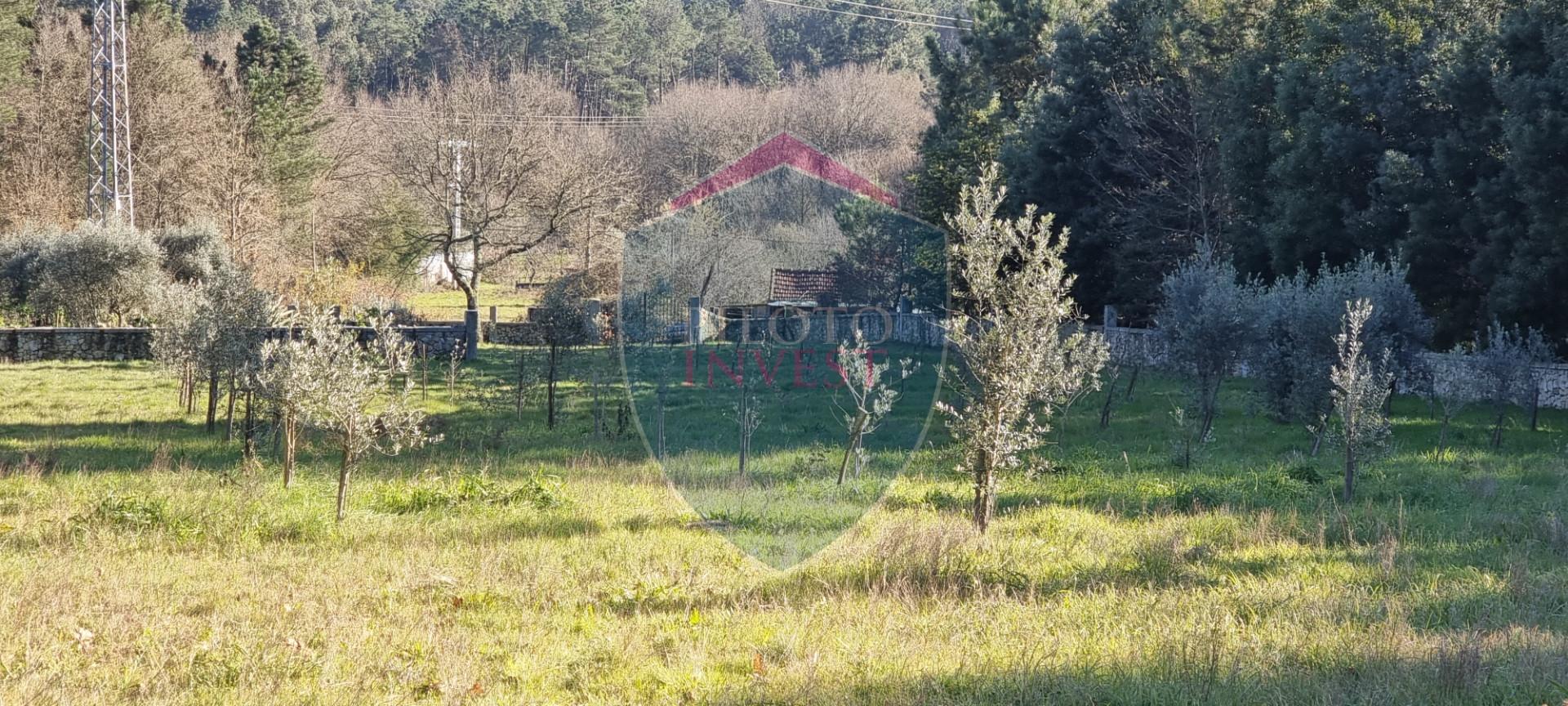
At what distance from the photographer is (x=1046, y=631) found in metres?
6.77

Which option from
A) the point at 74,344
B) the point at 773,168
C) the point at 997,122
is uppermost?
the point at 997,122

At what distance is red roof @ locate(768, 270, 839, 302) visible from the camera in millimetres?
10555

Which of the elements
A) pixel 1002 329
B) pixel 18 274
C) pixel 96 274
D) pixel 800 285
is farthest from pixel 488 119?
pixel 1002 329

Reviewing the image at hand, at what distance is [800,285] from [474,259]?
2684 cm

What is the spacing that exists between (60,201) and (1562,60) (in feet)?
136

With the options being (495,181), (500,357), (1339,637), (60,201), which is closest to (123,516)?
(1339,637)

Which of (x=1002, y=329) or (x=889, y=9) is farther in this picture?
(x=889, y=9)

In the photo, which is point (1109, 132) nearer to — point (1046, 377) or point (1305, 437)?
point (1305, 437)

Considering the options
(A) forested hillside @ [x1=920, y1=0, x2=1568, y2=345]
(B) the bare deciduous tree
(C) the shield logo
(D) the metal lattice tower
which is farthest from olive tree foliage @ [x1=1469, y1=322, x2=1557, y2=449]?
(D) the metal lattice tower

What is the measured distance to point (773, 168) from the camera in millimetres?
10406

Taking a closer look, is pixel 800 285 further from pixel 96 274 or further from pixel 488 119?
pixel 488 119

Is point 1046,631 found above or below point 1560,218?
below

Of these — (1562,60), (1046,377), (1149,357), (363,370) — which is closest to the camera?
(1046,377)

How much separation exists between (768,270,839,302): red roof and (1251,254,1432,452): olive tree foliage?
8.24 meters
